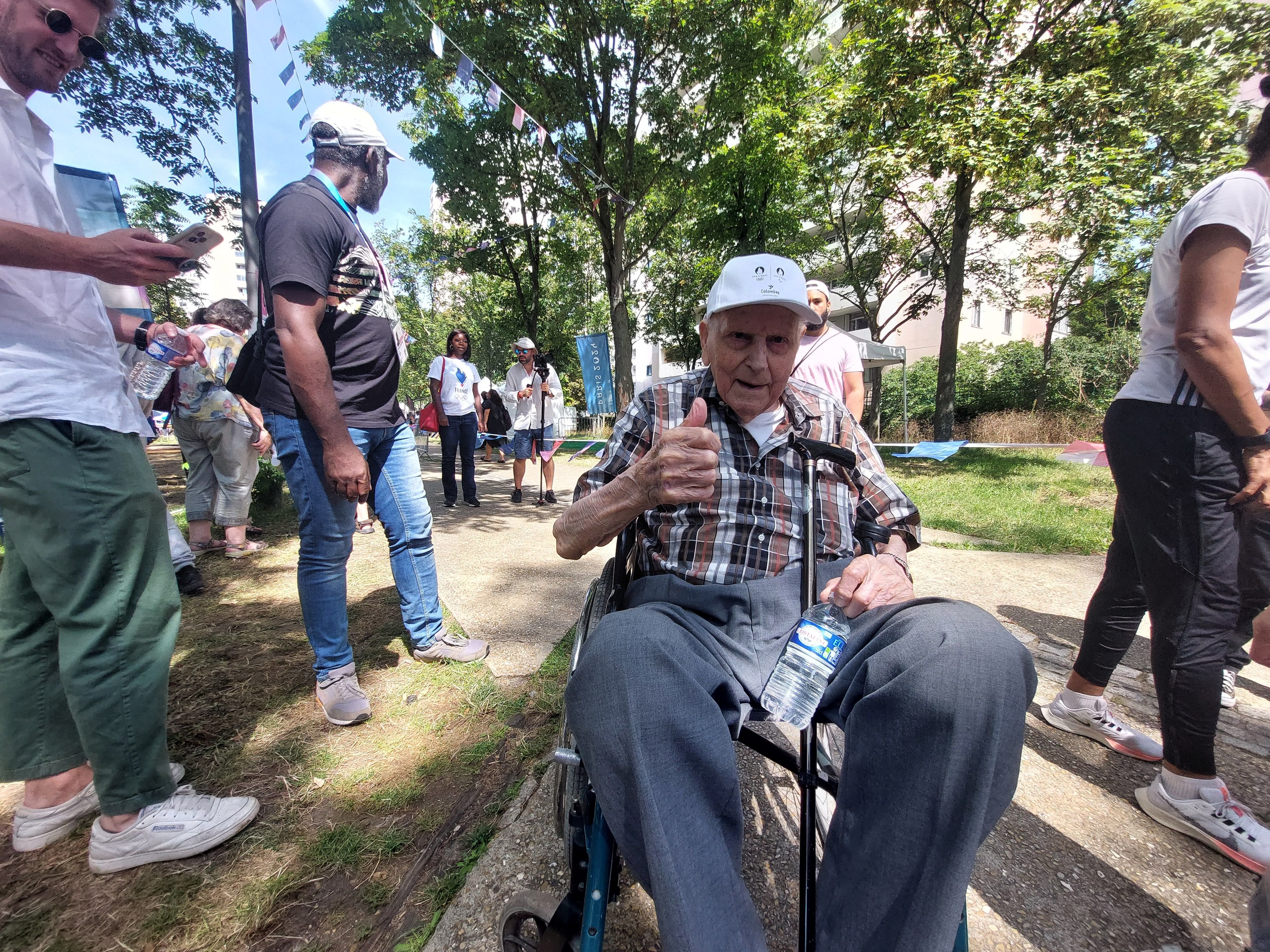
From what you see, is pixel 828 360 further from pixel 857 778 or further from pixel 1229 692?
pixel 857 778

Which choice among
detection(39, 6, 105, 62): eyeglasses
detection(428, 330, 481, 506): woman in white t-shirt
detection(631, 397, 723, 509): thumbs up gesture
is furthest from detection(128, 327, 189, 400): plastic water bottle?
detection(428, 330, 481, 506): woman in white t-shirt

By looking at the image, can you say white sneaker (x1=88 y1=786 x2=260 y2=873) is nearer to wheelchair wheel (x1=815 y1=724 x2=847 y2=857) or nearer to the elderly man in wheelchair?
the elderly man in wheelchair

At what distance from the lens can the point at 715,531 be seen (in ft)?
4.90

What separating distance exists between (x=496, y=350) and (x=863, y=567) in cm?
2922

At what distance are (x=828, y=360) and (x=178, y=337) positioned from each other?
3.08 metres

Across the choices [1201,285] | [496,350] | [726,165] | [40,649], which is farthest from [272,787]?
[496,350]

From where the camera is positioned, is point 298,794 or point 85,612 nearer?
point 85,612

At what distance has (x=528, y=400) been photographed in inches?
247

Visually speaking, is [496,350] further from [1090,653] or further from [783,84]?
[1090,653]

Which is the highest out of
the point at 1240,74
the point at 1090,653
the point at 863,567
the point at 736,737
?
the point at 1240,74

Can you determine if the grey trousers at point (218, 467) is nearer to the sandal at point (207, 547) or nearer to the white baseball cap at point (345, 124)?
the sandal at point (207, 547)

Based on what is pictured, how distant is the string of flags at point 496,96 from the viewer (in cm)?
535

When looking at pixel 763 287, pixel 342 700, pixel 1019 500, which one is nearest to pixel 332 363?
pixel 342 700

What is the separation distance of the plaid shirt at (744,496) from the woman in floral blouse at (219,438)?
3225 millimetres
